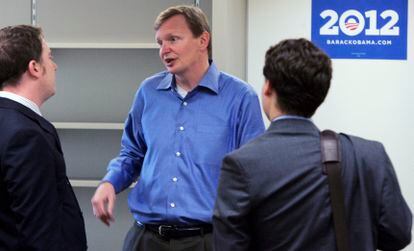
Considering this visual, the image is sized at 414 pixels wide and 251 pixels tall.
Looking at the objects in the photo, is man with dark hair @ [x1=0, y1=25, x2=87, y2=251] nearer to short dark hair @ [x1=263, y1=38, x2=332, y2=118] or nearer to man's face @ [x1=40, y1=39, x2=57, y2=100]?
man's face @ [x1=40, y1=39, x2=57, y2=100]

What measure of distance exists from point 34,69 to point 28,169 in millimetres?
337

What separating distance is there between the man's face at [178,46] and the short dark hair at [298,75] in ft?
2.47

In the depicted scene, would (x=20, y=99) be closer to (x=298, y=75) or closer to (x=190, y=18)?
(x=190, y=18)

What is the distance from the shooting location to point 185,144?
195 cm

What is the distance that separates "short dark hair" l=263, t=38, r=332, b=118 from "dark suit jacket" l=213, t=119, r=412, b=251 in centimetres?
4

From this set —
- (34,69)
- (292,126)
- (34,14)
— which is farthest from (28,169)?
(34,14)

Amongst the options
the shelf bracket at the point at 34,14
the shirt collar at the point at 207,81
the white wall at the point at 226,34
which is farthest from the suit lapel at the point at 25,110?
the shelf bracket at the point at 34,14

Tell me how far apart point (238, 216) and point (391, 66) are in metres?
1.82

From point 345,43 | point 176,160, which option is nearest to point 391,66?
point 345,43

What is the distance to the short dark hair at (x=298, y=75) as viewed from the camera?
1267mm

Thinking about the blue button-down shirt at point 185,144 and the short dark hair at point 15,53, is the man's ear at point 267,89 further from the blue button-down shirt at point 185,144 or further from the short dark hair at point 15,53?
the short dark hair at point 15,53

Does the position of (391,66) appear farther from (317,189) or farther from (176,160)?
(317,189)

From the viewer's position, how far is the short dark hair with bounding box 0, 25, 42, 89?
166cm

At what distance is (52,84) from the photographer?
178cm
